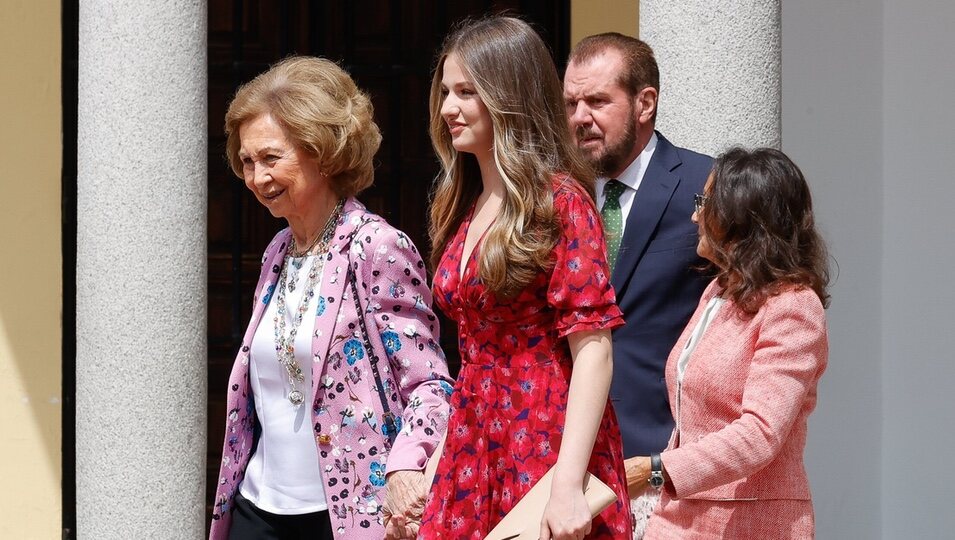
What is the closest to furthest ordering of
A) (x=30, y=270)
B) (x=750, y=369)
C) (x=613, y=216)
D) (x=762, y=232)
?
(x=750, y=369), (x=762, y=232), (x=613, y=216), (x=30, y=270)

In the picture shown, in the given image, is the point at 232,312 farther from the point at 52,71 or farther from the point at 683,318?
the point at 683,318

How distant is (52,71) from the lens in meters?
6.55

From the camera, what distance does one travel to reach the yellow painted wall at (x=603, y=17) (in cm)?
663

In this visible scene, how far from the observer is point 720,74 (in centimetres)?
444

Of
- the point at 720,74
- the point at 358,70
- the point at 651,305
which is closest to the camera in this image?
the point at 651,305

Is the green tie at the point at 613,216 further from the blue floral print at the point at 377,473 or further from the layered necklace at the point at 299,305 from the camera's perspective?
the blue floral print at the point at 377,473

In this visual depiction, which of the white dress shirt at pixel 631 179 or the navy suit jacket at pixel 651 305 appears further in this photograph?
the white dress shirt at pixel 631 179

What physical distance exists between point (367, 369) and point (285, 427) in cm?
26

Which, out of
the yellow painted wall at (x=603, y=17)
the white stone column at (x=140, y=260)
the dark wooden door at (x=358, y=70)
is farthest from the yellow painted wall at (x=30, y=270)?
the yellow painted wall at (x=603, y=17)

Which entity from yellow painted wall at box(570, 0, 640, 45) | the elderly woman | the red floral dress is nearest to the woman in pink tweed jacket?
the red floral dress

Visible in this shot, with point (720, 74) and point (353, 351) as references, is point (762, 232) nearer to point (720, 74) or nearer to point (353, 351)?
point (353, 351)

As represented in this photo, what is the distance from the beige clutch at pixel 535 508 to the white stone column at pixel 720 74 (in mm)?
1862

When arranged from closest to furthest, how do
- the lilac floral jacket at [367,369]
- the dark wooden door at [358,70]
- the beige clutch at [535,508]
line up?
the beige clutch at [535,508] < the lilac floral jacket at [367,369] < the dark wooden door at [358,70]

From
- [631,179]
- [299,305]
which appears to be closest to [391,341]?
[299,305]
